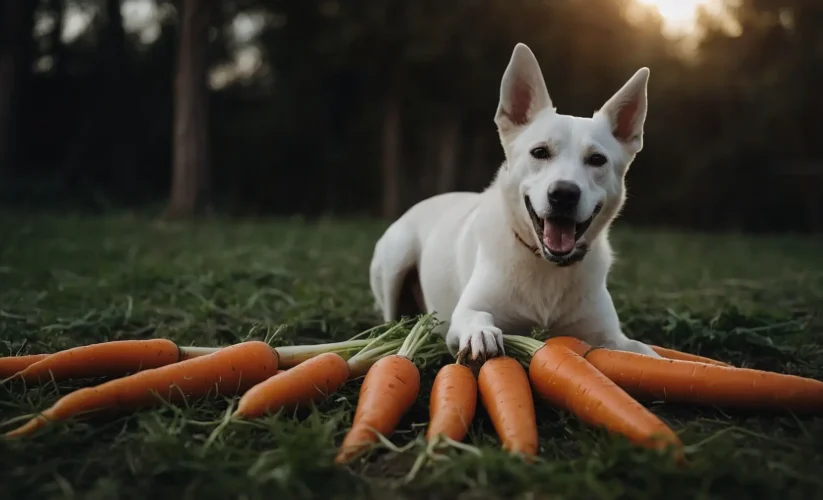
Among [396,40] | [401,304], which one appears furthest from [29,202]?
[401,304]

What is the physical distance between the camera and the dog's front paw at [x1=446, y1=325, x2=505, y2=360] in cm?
302

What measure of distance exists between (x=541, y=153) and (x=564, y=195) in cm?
38

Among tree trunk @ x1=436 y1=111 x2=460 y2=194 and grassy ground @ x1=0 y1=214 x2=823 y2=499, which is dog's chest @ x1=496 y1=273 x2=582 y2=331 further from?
tree trunk @ x1=436 y1=111 x2=460 y2=194

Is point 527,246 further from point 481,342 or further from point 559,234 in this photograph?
point 481,342

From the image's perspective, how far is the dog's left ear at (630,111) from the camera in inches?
142

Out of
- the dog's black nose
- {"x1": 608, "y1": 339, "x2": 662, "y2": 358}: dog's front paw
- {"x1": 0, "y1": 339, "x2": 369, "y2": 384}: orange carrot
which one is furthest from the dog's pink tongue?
{"x1": 0, "y1": 339, "x2": 369, "y2": 384}: orange carrot

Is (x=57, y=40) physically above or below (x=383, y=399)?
above

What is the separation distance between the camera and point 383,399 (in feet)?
8.56

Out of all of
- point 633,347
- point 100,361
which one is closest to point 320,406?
point 100,361

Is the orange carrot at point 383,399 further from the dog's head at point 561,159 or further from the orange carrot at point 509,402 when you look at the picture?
the dog's head at point 561,159

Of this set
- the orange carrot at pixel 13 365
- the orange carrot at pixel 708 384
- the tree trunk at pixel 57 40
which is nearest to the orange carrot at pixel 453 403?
the orange carrot at pixel 708 384

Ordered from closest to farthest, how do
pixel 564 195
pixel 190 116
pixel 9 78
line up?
1. pixel 564 195
2. pixel 190 116
3. pixel 9 78

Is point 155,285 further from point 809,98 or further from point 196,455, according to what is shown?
point 809,98

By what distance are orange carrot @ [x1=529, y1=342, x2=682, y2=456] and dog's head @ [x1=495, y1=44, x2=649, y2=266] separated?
0.58 m
